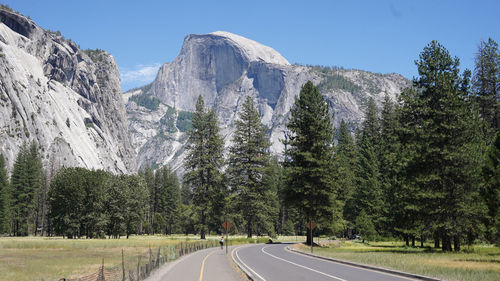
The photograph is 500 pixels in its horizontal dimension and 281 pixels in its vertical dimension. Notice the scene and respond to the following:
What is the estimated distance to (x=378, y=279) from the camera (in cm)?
1709

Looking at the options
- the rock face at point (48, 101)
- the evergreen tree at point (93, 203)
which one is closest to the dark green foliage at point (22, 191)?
the evergreen tree at point (93, 203)

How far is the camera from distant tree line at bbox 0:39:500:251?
3291 cm

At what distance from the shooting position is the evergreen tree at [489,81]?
172ft

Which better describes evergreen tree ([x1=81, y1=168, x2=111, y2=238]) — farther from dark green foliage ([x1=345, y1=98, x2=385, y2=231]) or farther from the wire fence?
dark green foliage ([x1=345, y1=98, x2=385, y2=231])

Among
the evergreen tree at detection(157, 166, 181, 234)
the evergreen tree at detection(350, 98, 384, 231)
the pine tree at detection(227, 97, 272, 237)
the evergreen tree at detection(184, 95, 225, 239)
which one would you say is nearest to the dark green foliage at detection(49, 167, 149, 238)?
the evergreen tree at detection(184, 95, 225, 239)

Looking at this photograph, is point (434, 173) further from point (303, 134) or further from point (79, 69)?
point (79, 69)

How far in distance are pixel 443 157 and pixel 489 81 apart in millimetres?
26271

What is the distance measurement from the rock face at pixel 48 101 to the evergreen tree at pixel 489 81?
Result: 10417 centimetres

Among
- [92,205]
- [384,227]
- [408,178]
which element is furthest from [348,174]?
[92,205]

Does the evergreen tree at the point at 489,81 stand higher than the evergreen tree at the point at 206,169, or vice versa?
the evergreen tree at the point at 489,81

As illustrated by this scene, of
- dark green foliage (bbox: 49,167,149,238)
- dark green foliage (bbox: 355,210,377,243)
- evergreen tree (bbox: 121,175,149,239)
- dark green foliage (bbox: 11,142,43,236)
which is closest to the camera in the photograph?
dark green foliage (bbox: 355,210,377,243)

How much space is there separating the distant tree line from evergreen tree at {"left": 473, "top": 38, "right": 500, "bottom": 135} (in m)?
0.13

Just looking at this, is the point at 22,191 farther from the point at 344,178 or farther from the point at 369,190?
the point at 369,190

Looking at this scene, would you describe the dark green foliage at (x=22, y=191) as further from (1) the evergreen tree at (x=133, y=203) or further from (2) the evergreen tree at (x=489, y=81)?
(2) the evergreen tree at (x=489, y=81)
